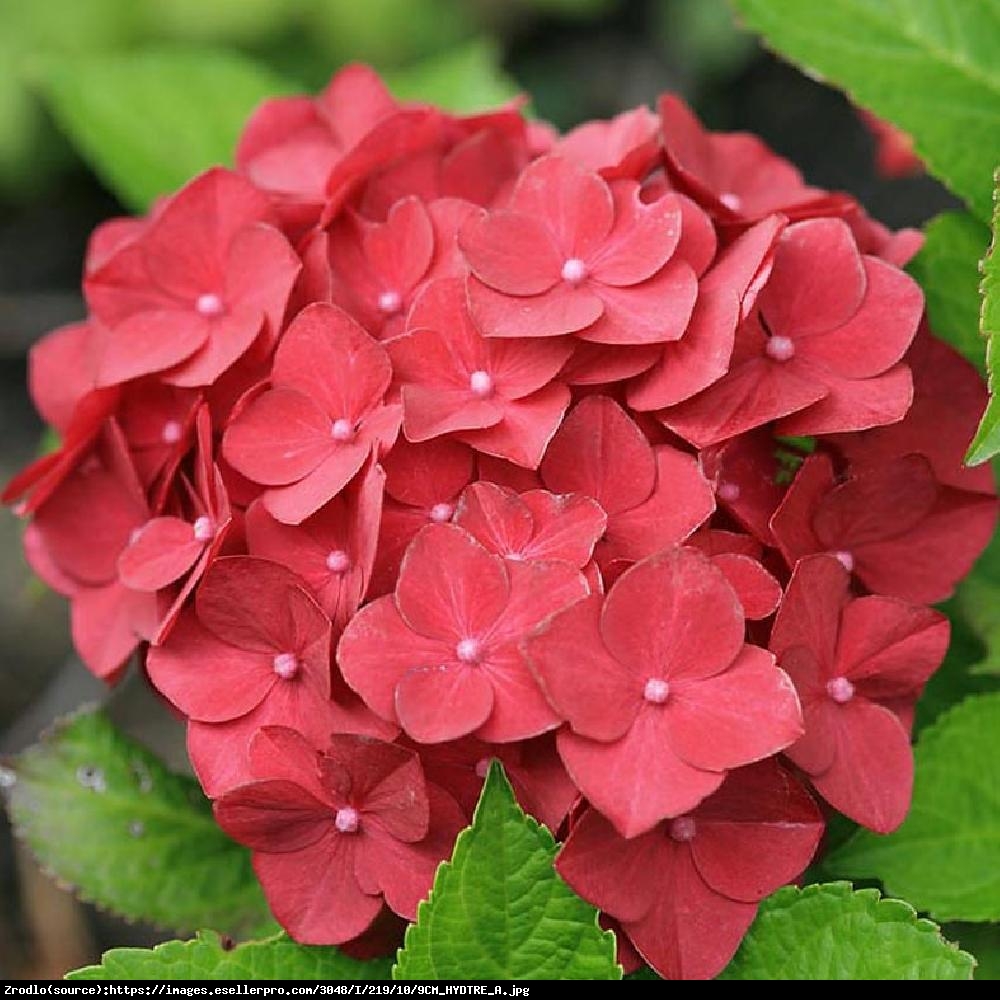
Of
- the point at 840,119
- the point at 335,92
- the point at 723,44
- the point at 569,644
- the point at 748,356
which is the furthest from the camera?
the point at 840,119

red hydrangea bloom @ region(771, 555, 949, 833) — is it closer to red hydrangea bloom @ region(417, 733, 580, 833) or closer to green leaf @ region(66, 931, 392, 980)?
red hydrangea bloom @ region(417, 733, 580, 833)

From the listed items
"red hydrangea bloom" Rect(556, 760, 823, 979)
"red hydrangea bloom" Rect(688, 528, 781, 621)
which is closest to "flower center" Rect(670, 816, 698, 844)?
"red hydrangea bloom" Rect(556, 760, 823, 979)

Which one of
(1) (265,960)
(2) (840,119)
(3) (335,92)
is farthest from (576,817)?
(2) (840,119)

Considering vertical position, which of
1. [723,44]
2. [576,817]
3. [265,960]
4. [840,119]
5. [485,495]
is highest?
[485,495]

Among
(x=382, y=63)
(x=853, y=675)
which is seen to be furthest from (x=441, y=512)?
(x=382, y=63)

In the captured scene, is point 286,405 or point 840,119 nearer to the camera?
point 286,405

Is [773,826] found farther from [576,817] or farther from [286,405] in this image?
→ [286,405]

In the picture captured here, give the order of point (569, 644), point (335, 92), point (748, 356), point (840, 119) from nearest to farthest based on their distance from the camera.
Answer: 1. point (569, 644)
2. point (748, 356)
3. point (335, 92)
4. point (840, 119)
